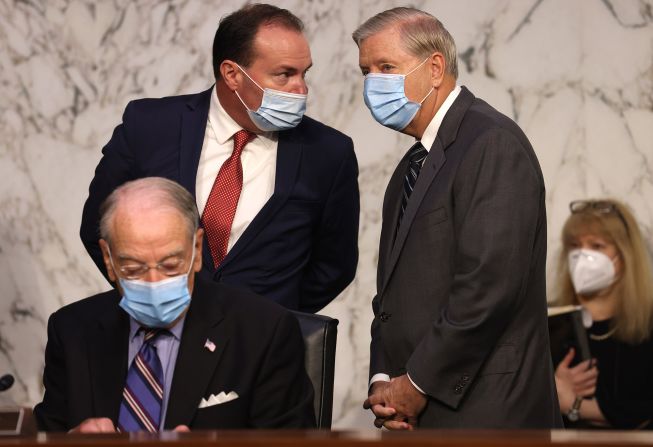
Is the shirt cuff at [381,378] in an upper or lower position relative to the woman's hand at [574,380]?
upper

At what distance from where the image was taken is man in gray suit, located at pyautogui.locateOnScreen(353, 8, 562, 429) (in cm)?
351

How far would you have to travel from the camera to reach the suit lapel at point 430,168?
367 cm

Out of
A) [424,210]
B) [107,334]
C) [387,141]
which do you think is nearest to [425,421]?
[424,210]

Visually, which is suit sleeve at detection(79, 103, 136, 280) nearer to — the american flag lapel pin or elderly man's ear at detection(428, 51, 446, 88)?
the american flag lapel pin

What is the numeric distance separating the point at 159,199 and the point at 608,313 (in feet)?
7.40

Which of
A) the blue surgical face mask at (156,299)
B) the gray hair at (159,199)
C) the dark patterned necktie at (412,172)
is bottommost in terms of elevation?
the blue surgical face mask at (156,299)

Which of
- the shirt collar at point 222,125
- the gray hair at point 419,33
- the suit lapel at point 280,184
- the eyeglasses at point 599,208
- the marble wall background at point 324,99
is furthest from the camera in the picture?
the marble wall background at point 324,99

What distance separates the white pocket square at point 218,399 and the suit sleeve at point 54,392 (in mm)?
365

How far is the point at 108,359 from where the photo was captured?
139 inches

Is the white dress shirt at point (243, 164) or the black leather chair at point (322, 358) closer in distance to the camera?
the black leather chair at point (322, 358)

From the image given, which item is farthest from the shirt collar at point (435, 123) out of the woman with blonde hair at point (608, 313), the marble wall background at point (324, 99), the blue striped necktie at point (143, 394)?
the marble wall background at point (324, 99)

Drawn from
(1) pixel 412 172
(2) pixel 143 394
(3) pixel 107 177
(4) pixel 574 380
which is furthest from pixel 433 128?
(4) pixel 574 380

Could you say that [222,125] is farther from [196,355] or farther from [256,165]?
[196,355]

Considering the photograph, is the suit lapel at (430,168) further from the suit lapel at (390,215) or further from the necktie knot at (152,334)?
the necktie knot at (152,334)
